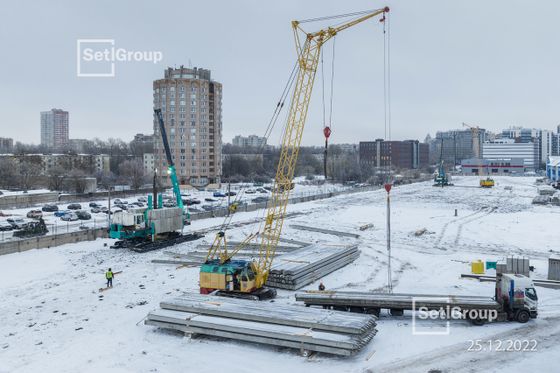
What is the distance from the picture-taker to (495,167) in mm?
175875

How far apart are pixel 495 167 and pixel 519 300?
173 m

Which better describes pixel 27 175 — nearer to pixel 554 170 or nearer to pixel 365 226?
pixel 365 226

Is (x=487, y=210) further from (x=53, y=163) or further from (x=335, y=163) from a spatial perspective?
(x=53, y=163)

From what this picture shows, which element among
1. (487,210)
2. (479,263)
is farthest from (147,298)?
(487,210)

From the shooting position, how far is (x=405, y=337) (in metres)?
17.2

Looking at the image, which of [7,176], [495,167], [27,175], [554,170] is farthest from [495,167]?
[7,176]

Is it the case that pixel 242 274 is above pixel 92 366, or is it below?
above

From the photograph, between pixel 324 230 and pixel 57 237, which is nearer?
Answer: pixel 57 237

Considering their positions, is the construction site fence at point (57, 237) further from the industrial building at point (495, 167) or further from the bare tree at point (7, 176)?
the industrial building at point (495, 167)

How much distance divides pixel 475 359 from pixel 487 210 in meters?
46.4

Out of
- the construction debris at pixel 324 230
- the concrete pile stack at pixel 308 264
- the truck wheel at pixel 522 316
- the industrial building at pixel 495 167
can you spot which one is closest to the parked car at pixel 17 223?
the construction debris at pixel 324 230

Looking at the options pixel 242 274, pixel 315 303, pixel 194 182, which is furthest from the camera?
pixel 194 182

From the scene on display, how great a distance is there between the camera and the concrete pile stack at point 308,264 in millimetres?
24078

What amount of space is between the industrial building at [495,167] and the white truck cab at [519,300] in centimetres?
16207
